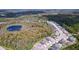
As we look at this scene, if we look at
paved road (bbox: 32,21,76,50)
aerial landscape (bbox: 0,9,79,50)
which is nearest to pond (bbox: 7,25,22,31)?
aerial landscape (bbox: 0,9,79,50)

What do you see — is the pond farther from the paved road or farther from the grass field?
the paved road

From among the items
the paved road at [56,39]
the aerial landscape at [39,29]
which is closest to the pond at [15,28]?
the aerial landscape at [39,29]

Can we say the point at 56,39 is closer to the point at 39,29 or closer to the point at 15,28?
the point at 39,29

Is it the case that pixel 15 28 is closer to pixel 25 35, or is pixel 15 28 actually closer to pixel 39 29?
pixel 25 35

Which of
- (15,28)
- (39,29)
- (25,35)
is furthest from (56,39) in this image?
(15,28)

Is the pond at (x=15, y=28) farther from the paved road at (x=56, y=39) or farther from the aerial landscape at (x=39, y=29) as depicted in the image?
the paved road at (x=56, y=39)

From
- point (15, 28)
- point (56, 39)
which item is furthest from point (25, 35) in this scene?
point (56, 39)
